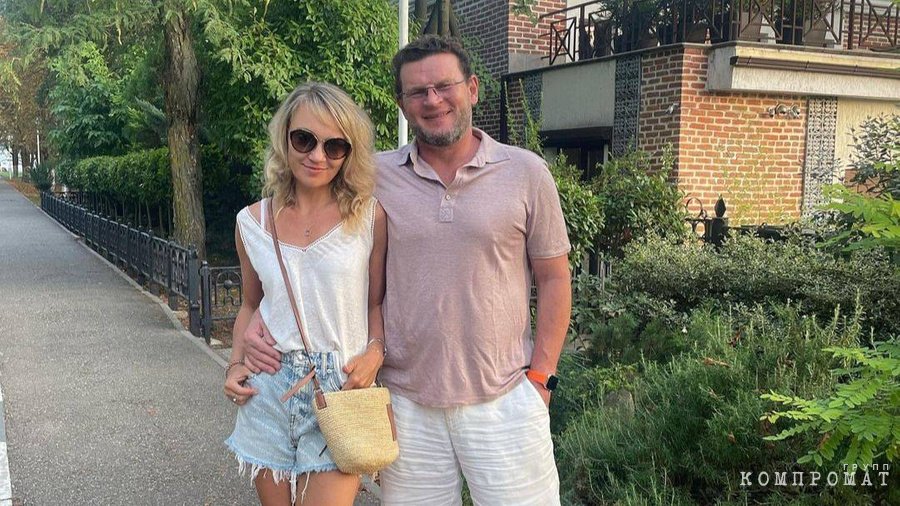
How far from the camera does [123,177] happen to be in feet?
53.7

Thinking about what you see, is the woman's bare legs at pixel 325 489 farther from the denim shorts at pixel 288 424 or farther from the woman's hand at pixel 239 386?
the woman's hand at pixel 239 386

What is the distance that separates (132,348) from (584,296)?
4.62 metres

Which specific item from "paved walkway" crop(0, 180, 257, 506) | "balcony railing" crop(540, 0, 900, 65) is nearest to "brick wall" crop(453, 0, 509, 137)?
"balcony railing" crop(540, 0, 900, 65)

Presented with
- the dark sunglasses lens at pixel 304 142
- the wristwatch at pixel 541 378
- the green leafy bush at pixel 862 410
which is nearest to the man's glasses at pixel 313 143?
the dark sunglasses lens at pixel 304 142

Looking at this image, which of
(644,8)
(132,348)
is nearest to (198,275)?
(132,348)

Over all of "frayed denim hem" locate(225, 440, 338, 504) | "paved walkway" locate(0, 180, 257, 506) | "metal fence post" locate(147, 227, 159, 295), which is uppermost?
"frayed denim hem" locate(225, 440, 338, 504)

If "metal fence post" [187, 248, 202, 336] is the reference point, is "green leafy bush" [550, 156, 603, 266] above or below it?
above

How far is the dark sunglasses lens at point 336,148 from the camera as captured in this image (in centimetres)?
236

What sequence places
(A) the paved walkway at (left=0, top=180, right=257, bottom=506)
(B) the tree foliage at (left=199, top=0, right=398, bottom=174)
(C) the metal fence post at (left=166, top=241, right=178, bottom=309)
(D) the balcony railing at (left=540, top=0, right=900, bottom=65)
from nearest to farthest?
(A) the paved walkway at (left=0, top=180, right=257, bottom=506) → (B) the tree foliage at (left=199, top=0, right=398, bottom=174) → (D) the balcony railing at (left=540, top=0, right=900, bottom=65) → (C) the metal fence post at (left=166, top=241, right=178, bottom=309)

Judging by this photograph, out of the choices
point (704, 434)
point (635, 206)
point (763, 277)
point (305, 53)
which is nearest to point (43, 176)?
point (305, 53)

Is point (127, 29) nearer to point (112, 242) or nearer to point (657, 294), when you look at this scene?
point (112, 242)

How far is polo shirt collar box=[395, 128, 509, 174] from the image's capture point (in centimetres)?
238

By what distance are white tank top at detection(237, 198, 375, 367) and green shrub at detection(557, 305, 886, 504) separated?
57.8 inches

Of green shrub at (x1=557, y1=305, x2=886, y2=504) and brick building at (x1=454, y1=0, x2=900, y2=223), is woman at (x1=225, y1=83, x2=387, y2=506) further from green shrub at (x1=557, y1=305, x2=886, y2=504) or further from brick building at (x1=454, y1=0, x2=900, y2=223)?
brick building at (x1=454, y1=0, x2=900, y2=223)
